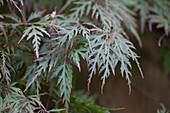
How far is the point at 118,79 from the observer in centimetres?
148

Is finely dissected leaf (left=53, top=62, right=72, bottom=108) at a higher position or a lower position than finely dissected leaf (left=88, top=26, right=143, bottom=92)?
lower

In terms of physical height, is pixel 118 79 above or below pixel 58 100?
below

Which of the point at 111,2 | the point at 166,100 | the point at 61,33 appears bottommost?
the point at 166,100

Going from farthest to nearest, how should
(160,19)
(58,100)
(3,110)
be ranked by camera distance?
(160,19), (58,100), (3,110)

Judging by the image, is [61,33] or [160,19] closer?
[61,33]

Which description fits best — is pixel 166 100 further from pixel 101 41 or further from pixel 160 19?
pixel 101 41

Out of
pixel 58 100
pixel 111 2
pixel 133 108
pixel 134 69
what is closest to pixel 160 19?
pixel 111 2

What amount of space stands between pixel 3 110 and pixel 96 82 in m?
0.88

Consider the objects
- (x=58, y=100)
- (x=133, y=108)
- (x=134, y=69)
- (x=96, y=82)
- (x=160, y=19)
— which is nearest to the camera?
(x=58, y=100)

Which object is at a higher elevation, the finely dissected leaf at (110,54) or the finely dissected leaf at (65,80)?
the finely dissected leaf at (110,54)

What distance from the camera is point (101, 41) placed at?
560 millimetres

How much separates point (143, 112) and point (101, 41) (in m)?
1.23

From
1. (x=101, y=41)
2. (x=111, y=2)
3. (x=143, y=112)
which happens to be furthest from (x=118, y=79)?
(x=101, y=41)

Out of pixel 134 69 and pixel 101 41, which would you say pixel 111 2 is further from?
pixel 134 69
